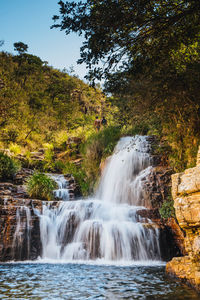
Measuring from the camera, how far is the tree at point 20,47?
33.5 meters

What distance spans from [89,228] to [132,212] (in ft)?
5.91

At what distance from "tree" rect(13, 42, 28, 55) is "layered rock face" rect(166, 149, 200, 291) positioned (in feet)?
109

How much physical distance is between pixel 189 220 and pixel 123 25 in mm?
3977

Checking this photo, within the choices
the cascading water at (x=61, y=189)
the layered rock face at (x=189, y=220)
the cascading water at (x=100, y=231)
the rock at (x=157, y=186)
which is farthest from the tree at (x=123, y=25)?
the cascading water at (x=61, y=189)

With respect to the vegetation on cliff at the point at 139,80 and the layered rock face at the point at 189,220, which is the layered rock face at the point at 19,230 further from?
the layered rock face at the point at 189,220

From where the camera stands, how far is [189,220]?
515 cm

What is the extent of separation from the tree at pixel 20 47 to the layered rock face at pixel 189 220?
1313 inches

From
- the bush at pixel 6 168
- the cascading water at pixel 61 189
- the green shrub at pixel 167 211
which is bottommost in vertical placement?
the green shrub at pixel 167 211

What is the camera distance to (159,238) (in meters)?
8.64

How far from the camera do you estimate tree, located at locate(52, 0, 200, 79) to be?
436cm

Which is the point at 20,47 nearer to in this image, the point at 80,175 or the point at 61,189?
the point at 80,175

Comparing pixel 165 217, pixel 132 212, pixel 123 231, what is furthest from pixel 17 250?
pixel 165 217

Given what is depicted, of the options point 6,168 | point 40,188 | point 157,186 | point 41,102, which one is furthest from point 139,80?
point 41,102

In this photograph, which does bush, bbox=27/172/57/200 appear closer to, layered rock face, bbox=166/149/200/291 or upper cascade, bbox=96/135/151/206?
upper cascade, bbox=96/135/151/206
